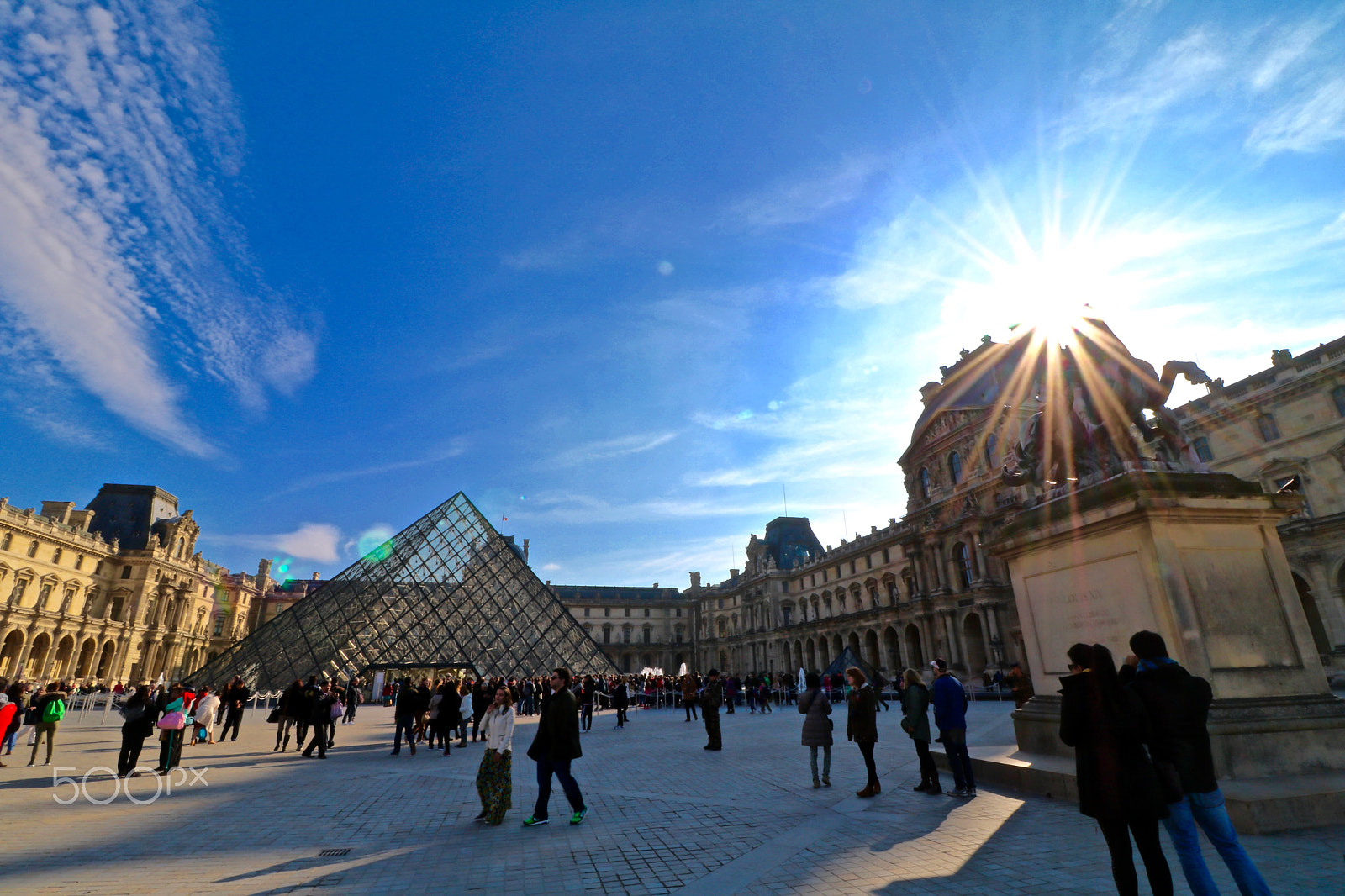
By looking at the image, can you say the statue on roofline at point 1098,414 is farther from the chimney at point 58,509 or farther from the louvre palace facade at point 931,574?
the chimney at point 58,509

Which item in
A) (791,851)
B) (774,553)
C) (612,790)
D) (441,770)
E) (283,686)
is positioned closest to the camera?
(791,851)

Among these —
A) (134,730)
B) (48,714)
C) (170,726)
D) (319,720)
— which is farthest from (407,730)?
(48,714)

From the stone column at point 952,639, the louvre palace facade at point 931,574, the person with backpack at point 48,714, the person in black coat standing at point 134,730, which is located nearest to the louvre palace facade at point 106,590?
the person with backpack at point 48,714

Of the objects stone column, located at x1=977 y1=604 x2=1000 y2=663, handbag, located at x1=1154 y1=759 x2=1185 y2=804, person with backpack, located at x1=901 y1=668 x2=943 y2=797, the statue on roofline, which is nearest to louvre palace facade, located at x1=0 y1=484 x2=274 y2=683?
person with backpack, located at x1=901 y1=668 x2=943 y2=797

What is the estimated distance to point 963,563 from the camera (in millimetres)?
38125

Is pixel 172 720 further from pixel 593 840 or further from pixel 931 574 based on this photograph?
pixel 931 574

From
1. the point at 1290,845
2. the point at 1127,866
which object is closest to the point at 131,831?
the point at 1127,866

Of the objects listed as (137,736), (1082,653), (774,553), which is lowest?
(137,736)

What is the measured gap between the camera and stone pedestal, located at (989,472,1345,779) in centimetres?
476

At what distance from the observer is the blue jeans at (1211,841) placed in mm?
2871

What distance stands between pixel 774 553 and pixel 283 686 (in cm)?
4878

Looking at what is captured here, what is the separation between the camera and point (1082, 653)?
134 inches

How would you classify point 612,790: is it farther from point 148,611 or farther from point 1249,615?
point 148,611

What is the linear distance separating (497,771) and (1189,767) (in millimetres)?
5105
